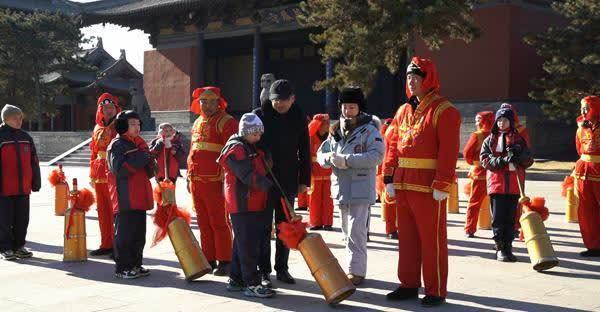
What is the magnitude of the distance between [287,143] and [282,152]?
0.09 meters

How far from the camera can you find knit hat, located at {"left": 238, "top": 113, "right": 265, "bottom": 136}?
566 cm

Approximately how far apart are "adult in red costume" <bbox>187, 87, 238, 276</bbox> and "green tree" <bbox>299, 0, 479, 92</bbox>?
12389 mm

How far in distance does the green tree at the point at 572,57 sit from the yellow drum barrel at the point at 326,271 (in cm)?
1450

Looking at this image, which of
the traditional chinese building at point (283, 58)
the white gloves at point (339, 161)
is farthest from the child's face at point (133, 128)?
the traditional chinese building at point (283, 58)

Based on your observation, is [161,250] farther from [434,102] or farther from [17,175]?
[434,102]

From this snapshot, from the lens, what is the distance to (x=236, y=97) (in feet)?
113

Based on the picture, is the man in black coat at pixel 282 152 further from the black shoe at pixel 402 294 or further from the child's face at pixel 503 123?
the child's face at pixel 503 123

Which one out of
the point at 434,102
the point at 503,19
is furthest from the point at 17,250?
the point at 503,19

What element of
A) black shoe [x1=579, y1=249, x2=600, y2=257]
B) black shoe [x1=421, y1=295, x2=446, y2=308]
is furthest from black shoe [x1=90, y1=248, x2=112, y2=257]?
black shoe [x1=579, y1=249, x2=600, y2=257]

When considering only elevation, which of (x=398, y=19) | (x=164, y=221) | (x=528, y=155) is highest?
(x=398, y=19)

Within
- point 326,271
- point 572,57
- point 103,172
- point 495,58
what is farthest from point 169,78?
point 326,271

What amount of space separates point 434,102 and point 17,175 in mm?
4677

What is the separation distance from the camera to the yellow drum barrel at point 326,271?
5.26 m

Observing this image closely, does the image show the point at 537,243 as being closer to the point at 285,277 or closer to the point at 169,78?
the point at 285,277
